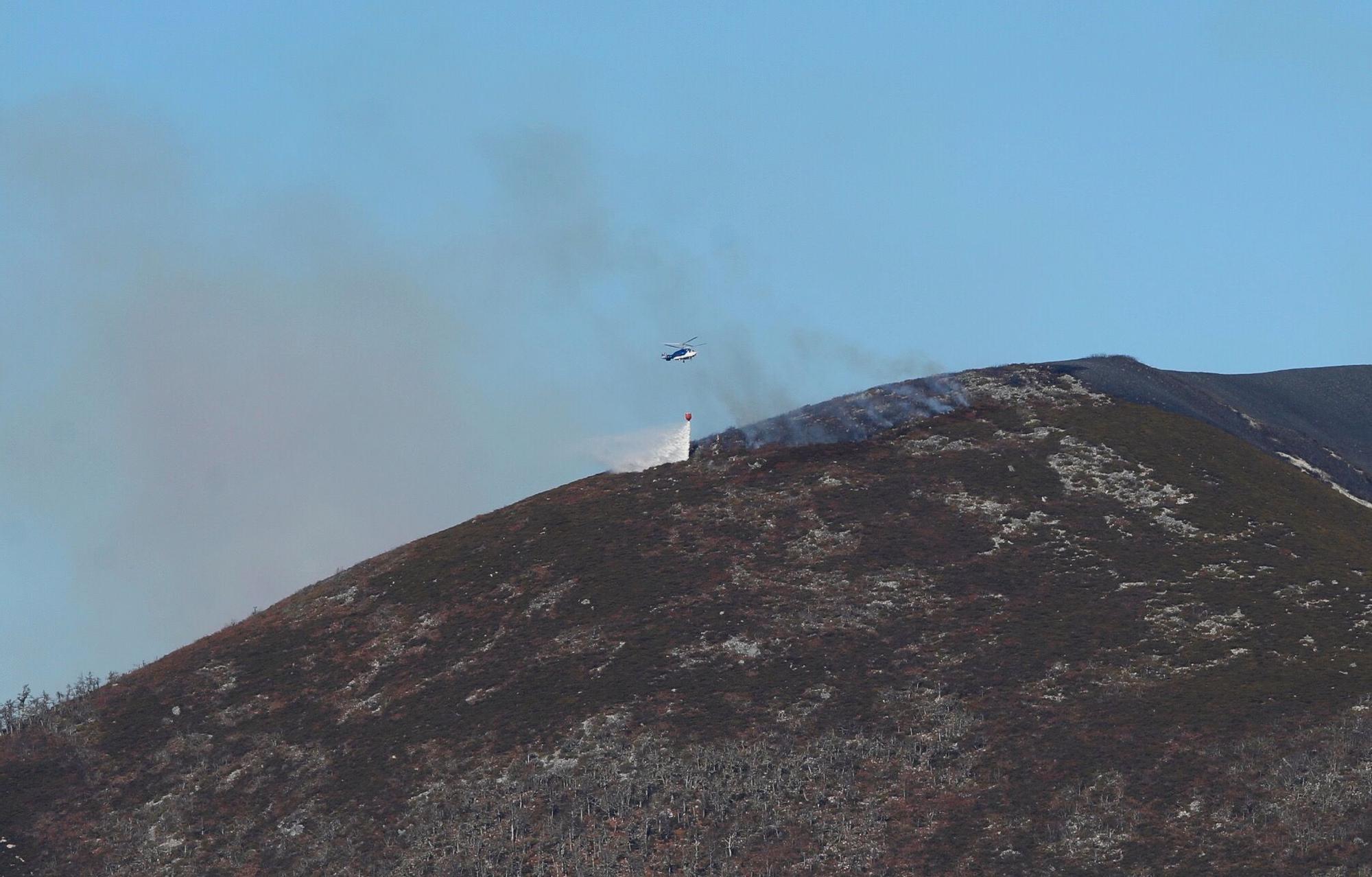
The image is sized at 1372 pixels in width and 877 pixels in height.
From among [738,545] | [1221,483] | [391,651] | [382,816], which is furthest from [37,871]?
[1221,483]

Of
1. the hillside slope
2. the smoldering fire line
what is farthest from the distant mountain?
the hillside slope

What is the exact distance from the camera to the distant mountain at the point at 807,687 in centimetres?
6084

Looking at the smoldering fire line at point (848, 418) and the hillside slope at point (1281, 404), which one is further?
the hillside slope at point (1281, 404)

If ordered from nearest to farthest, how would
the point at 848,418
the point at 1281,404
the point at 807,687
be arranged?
the point at 807,687
the point at 848,418
the point at 1281,404

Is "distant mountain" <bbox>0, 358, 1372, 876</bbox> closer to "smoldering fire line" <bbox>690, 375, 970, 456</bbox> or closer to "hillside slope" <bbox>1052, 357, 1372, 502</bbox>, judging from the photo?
"smoldering fire line" <bbox>690, 375, 970, 456</bbox>

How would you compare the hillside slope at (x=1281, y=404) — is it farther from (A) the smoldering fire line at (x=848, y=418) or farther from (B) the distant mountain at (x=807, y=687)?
(A) the smoldering fire line at (x=848, y=418)

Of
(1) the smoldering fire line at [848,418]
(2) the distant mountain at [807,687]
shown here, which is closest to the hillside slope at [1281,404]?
(2) the distant mountain at [807,687]

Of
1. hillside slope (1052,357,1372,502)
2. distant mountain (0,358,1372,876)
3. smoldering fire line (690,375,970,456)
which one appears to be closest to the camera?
distant mountain (0,358,1372,876)

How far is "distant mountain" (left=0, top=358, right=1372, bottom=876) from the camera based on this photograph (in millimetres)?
60844

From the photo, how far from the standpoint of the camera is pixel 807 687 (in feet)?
242

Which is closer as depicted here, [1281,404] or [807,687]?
[807,687]

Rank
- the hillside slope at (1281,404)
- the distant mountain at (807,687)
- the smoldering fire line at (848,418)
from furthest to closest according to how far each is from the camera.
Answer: the hillside slope at (1281,404) < the smoldering fire line at (848,418) < the distant mountain at (807,687)

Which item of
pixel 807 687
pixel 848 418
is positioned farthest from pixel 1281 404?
pixel 807 687

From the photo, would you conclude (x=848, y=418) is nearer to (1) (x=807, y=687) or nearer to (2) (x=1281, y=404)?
(1) (x=807, y=687)
